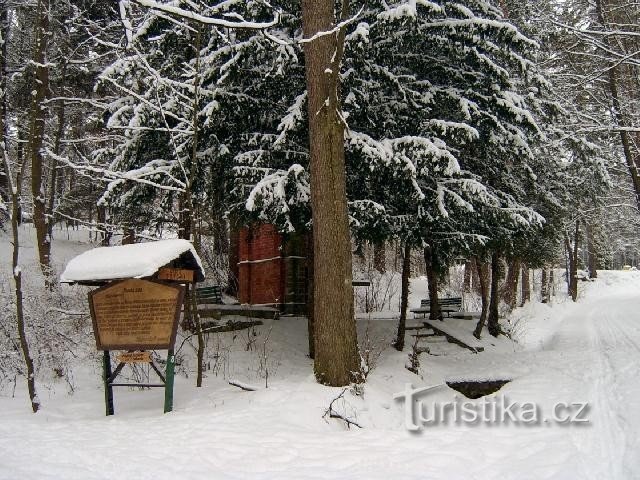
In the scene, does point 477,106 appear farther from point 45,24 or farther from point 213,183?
point 45,24

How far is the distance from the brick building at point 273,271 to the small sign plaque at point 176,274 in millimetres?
7924

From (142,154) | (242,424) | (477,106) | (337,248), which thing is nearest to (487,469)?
(242,424)

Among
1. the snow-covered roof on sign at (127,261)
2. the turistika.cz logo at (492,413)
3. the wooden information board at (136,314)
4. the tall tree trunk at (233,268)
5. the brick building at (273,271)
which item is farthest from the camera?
the tall tree trunk at (233,268)

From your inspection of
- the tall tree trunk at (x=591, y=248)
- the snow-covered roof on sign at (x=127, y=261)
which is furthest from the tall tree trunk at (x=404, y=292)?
the tall tree trunk at (x=591, y=248)

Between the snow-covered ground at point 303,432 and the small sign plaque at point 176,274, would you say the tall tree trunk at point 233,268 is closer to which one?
the snow-covered ground at point 303,432

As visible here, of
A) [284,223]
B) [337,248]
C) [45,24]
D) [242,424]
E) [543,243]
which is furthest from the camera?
[543,243]

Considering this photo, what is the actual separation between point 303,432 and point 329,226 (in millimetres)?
2940

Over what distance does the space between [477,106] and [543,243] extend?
687cm

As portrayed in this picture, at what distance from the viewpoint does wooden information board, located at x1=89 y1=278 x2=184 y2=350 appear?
6.81m

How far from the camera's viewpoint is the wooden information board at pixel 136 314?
268 inches

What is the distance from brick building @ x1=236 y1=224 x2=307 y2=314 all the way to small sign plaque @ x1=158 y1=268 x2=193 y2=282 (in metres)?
7.92

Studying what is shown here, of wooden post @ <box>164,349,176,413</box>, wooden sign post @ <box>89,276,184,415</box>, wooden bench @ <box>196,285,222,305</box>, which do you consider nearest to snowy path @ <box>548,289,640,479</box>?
wooden post @ <box>164,349,176,413</box>

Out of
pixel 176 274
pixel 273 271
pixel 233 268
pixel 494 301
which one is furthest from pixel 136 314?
pixel 233 268

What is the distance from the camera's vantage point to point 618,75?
1547cm
